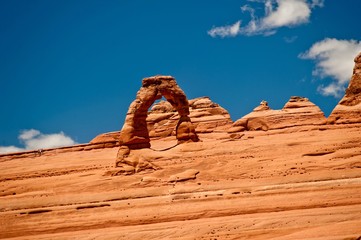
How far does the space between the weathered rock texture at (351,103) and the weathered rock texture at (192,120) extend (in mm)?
16787

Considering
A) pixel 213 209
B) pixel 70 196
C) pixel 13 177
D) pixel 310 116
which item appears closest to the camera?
pixel 213 209

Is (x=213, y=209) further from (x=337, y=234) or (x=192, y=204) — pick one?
(x=337, y=234)

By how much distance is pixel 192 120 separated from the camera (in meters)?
50.6

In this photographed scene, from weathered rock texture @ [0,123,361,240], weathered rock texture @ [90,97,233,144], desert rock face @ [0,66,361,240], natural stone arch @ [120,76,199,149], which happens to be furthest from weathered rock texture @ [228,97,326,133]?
weathered rock texture @ [0,123,361,240]

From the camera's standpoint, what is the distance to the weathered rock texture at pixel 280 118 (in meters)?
45.8

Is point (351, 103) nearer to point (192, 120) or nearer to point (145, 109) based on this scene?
point (145, 109)

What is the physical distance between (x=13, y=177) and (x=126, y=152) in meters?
10.2

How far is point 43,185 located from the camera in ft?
90.9

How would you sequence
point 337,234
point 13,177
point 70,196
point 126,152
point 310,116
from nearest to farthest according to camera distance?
point 337,234 < point 70,196 < point 126,152 < point 13,177 < point 310,116

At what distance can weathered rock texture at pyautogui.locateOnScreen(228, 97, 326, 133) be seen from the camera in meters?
45.8

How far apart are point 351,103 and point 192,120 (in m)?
21.1

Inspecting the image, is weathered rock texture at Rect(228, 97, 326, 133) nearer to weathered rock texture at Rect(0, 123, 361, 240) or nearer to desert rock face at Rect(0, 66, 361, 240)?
desert rock face at Rect(0, 66, 361, 240)

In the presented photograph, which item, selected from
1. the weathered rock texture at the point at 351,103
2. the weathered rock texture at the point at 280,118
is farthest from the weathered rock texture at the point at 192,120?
the weathered rock texture at the point at 351,103

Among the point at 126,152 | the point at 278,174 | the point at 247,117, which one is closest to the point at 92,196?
the point at 126,152
